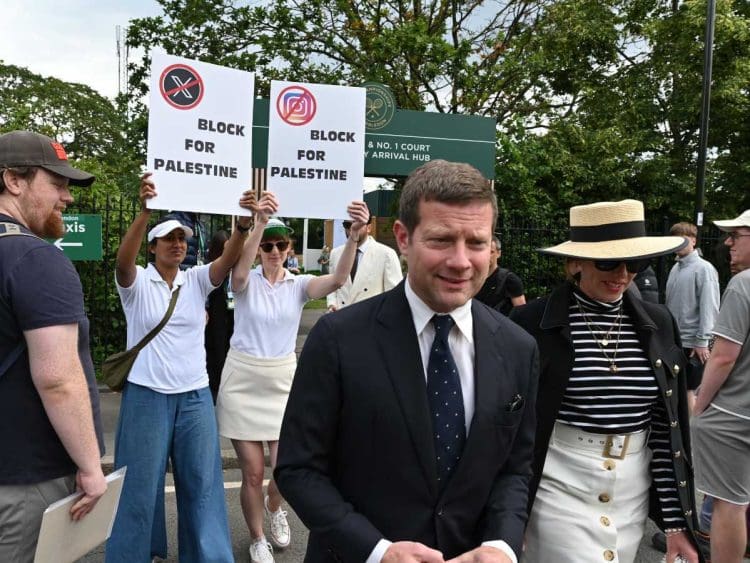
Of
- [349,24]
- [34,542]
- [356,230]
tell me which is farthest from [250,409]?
[349,24]

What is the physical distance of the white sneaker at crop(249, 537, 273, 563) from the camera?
12.6 feet

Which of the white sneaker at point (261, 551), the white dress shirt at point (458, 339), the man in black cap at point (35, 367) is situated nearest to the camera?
the white dress shirt at point (458, 339)

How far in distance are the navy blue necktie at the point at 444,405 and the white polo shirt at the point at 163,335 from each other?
2093mm

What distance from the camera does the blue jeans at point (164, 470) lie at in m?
3.28

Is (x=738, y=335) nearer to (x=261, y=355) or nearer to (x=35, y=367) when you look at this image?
(x=261, y=355)

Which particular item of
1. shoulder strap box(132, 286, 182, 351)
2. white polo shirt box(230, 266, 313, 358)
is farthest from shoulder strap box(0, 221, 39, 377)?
white polo shirt box(230, 266, 313, 358)

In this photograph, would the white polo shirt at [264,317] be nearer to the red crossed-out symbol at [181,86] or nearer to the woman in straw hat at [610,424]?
the red crossed-out symbol at [181,86]

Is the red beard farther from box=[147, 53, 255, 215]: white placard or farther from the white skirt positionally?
the white skirt

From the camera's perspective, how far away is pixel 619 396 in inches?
95.4

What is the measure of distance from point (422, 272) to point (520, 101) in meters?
14.7

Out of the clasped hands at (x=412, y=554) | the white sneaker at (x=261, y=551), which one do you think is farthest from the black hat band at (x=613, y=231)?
the white sneaker at (x=261, y=551)

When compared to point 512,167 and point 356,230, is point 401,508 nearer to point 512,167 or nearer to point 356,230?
point 356,230

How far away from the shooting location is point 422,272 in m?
1.64

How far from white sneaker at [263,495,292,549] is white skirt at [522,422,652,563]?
2.11 meters
